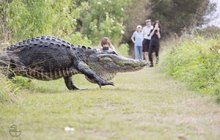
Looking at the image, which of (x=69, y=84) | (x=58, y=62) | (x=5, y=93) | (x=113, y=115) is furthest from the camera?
(x=69, y=84)

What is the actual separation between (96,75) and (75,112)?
11.8 ft

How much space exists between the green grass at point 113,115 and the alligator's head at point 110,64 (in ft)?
2.49

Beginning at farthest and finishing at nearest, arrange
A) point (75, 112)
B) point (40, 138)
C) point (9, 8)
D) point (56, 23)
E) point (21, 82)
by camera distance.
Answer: point (56, 23), point (9, 8), point (21, 82), point (75, 112), point (40, 138)

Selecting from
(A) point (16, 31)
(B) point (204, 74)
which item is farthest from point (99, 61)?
(A) point (16, 31)

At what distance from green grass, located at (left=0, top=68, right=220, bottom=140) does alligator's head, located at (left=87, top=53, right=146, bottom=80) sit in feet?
2.49

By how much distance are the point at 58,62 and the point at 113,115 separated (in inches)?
151

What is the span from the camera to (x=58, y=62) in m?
11.2

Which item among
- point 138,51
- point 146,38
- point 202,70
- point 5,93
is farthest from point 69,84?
point 138,51

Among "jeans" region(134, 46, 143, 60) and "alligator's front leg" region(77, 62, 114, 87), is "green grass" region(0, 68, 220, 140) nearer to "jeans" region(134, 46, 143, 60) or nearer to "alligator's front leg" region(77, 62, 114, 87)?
"alligator's front leg" region(77, 62, 114, 87)

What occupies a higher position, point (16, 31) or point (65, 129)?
point (16, 31)

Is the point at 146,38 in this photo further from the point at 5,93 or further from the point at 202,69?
the point at 5,93

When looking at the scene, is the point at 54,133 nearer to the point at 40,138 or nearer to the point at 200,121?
the point at 40,138

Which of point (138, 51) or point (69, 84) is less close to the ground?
point (138, 51)

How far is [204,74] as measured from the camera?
11.4 metres
